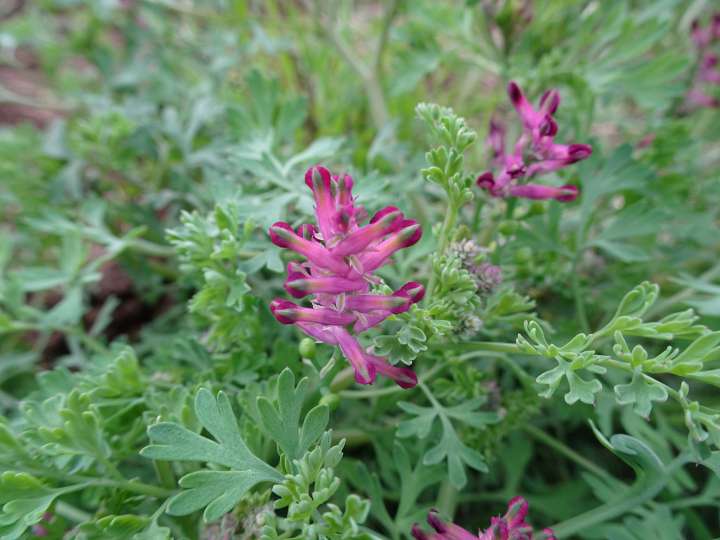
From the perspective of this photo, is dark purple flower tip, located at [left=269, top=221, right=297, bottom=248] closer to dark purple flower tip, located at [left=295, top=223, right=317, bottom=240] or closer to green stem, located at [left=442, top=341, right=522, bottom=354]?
dark purple flower tip, located at [left=295, top=223, right=317, bottom=240]

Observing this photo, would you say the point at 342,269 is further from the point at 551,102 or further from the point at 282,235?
the point at 551,102

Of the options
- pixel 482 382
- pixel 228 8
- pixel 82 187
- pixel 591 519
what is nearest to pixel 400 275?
pixel 482 382

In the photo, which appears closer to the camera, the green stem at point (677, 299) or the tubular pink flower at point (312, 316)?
the tubular pink flower at point (312, 316)

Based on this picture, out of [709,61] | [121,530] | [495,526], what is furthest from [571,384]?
[709,61]

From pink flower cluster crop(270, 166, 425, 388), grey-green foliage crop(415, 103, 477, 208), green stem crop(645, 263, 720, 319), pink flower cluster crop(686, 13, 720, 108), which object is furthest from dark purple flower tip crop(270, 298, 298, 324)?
pink flower cluster crop(686, 13, 720, 108)

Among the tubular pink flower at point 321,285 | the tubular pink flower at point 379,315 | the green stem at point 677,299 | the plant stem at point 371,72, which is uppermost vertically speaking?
the plant stem at point 371,72

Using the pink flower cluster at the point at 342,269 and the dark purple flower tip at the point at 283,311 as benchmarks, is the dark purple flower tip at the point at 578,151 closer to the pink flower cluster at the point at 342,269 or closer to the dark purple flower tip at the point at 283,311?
the pink flower cluster at the point at 342,269

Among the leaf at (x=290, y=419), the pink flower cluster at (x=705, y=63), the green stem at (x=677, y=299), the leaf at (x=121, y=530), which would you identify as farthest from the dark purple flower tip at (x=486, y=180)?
the pink flower cluster at (x=705, y=63)

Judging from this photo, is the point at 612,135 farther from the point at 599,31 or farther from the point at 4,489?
the point at 4,489
